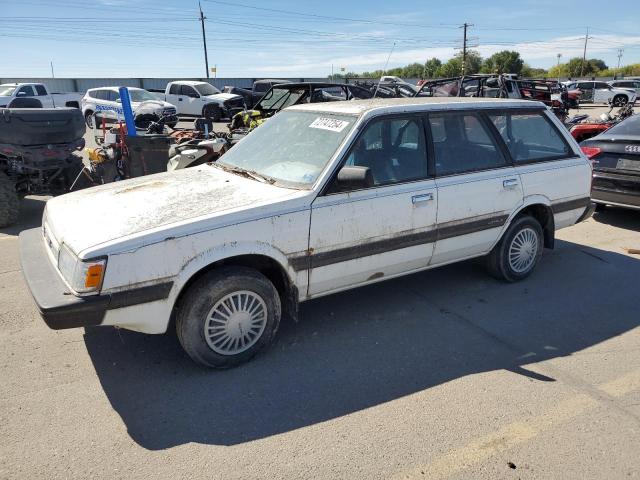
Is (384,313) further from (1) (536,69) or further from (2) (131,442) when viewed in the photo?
(1) (536,69)

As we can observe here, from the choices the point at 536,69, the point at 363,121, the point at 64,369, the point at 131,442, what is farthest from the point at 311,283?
the point at 536,69

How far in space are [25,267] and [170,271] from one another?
108 centimetres

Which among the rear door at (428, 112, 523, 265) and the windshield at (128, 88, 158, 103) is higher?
the windshield at (128, 88, 158, 103)

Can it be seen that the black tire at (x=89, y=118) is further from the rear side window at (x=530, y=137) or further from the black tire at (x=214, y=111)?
the rear side window at (x=530, y=137)

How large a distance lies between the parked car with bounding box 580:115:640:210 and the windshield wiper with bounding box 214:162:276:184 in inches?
198

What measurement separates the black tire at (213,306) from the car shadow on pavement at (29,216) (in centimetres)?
440

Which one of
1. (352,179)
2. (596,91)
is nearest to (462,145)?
(352,179)

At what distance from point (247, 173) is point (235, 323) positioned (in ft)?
4.05

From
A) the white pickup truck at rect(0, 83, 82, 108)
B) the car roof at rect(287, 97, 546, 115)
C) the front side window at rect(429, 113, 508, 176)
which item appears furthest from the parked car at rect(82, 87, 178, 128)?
the front side window at rect(429, 113, 508, 176)

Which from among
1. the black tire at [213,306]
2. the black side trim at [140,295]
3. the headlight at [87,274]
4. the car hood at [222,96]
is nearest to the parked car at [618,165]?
the black tire at [213,306]

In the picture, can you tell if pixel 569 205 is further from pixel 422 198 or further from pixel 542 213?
pixel 422 198

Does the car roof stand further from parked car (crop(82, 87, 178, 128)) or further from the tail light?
parked car (crop(82, 87, 178, 128))

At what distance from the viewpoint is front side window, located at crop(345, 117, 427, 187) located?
3.64 meters

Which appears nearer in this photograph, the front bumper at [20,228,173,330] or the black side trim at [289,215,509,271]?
the front bumper at [20,228,173,330]
